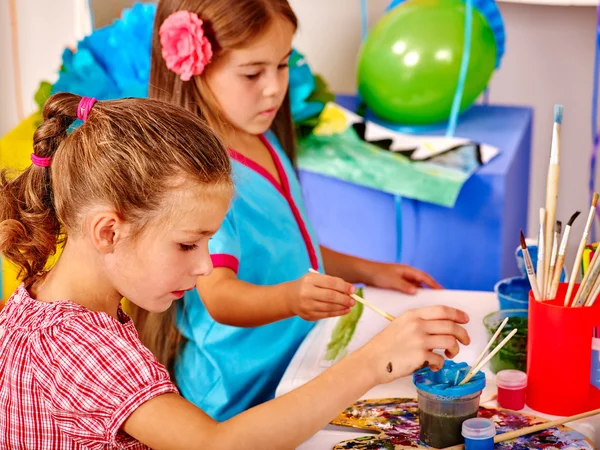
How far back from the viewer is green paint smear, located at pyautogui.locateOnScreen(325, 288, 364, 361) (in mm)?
1087

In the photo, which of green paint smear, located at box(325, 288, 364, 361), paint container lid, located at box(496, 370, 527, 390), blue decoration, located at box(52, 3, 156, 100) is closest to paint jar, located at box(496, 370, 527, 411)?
paint container lid, located at box(496, 370, 527, 390)

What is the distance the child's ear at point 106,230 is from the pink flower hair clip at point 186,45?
47 centimetres

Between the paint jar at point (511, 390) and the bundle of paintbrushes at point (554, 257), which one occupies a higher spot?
the bundle of paintbrushes at point (554, 257)

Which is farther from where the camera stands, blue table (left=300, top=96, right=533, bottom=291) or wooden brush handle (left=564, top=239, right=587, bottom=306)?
blue table (left=300, top=96, right=533, bottom=291)

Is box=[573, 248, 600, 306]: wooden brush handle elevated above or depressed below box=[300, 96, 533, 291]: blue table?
above

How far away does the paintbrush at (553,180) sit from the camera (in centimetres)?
87

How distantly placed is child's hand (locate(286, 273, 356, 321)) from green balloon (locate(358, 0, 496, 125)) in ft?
3.75

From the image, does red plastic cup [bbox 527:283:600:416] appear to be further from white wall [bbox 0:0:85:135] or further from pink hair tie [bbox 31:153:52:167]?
white wall [bbox 0:0:85:135]

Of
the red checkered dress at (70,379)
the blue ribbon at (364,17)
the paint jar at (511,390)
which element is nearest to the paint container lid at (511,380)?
the paint jar at (511,390)

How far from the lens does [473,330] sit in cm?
113

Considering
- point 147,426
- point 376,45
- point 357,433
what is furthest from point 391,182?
point 147,426

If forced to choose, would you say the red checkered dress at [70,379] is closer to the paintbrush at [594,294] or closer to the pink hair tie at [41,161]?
the pink hair tie at [41,161]

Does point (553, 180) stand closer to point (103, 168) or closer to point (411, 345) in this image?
point (411, 345)

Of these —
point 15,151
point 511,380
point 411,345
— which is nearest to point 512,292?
point 511,380
